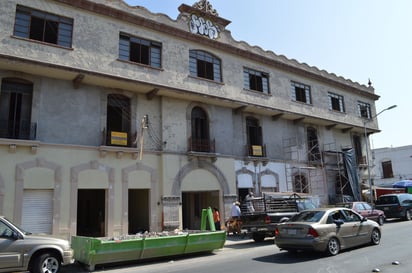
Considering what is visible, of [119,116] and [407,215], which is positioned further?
[407,215]

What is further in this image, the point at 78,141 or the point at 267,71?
the point at 267,71

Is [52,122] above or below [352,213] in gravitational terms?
above

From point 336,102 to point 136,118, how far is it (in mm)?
20104

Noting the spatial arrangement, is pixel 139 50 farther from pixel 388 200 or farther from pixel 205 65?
pixel 388 200

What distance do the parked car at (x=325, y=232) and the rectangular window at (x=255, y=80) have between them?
44.0ft

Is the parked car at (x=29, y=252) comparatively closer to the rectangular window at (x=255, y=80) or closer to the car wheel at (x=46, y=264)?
the car wheel at (x=46, y=264)

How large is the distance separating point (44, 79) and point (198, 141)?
29.7 feet

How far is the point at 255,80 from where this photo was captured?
24.6 metres

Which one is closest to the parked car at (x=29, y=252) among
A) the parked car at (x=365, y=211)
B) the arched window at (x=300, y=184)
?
the parked car at (x=365, y=211)

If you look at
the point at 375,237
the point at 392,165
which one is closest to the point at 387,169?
the point at 392,165

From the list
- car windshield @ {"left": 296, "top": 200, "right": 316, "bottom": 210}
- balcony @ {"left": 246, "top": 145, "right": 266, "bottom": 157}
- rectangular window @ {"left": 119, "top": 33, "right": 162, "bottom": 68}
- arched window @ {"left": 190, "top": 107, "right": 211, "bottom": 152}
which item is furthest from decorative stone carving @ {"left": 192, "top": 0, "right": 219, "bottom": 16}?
car windshield @ {"left": 296, "top": 200, "right": 316, "bottom": 210}

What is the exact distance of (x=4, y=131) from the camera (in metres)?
14.9

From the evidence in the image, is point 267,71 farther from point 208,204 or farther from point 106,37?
point 106,37

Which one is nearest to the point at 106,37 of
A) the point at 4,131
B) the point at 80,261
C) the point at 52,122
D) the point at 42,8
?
the point at 42,8
